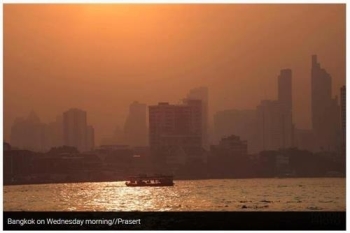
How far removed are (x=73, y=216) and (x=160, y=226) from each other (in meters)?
1.15

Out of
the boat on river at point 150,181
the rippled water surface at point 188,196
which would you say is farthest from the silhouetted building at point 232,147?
the boat on river at point 150,181

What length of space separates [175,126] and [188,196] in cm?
120

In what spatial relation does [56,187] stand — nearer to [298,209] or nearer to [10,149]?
[10,149]

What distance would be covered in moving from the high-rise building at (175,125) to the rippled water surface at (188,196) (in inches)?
31.8

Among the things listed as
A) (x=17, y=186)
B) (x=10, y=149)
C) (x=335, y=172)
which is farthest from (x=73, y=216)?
(x=335, y=172)

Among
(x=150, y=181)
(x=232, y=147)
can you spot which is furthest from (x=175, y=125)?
(x=150, y=181)

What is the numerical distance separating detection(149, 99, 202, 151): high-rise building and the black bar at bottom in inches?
74.5

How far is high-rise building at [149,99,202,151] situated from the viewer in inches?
428

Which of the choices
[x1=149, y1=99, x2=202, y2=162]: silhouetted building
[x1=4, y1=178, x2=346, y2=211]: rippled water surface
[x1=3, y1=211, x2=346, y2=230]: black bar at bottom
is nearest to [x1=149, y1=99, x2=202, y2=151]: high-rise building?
[x1=149, y1=99, x2=202, y2=162]: silhouetted building

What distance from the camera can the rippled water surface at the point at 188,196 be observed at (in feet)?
32.6

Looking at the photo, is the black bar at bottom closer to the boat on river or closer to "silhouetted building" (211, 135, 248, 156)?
"silhouetted building" (211, 135, 248, 156)

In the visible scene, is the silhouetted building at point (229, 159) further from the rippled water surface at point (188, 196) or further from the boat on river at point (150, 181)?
the boat on river at point (150, 181)

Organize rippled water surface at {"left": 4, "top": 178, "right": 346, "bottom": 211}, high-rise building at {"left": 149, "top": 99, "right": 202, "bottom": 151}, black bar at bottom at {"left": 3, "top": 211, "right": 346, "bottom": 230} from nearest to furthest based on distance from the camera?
black bar at bottom at {"left": 3, "top": 211, "right": 346, "bottom": 230} → rippled water surface at {"left": 4, "top": 178, "right": 346, "bottom": 211} → high-rise building at {"left": 149, "top": 99, "right": 202, "bottom": 151}

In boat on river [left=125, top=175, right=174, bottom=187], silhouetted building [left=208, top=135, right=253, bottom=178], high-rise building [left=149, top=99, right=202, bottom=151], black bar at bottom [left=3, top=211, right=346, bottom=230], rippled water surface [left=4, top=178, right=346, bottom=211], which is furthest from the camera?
boat on river [left=125, top=175, right=174, bottom=187]
